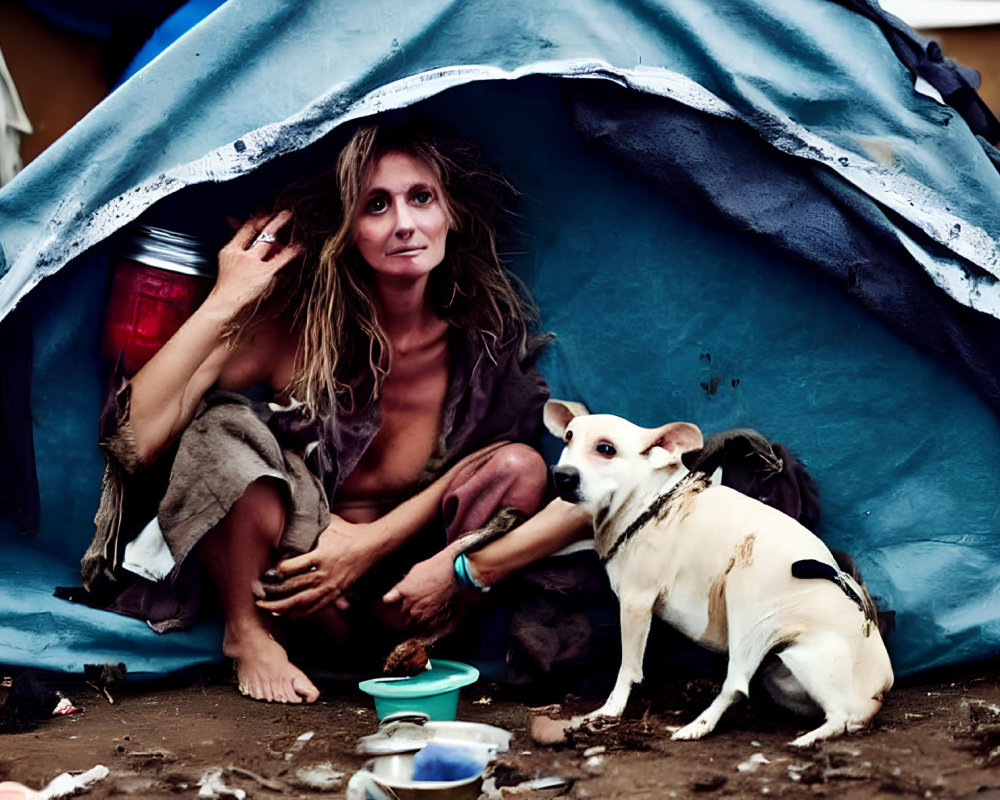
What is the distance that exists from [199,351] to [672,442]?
46.8 inches

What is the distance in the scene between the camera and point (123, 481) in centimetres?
305

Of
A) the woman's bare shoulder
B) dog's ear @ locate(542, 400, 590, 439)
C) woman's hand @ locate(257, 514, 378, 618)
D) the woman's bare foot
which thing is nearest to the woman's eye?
the woman's bare shoulder

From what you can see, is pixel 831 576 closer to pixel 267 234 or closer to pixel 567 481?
pixel 567 481

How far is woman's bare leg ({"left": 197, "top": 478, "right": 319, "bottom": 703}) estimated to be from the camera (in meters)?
2.98

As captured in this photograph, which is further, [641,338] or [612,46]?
[641,338]

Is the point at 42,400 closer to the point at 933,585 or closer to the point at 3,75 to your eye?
the point at 3,75

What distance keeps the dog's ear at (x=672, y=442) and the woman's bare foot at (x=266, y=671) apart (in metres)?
1.04

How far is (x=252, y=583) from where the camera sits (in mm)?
3023

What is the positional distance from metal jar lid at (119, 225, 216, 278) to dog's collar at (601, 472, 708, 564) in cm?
125

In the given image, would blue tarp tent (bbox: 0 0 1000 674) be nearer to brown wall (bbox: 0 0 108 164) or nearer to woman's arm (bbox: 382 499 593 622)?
woman's arm (bbox: 382 499 593 622)

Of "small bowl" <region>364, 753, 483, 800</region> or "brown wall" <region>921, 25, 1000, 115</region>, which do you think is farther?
"brown wall" <region>921, 25, 1000, 115</region>

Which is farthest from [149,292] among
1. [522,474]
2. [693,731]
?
[693,731]

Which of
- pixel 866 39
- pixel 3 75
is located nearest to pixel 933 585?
pixel 866 39

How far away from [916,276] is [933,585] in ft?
2.55
